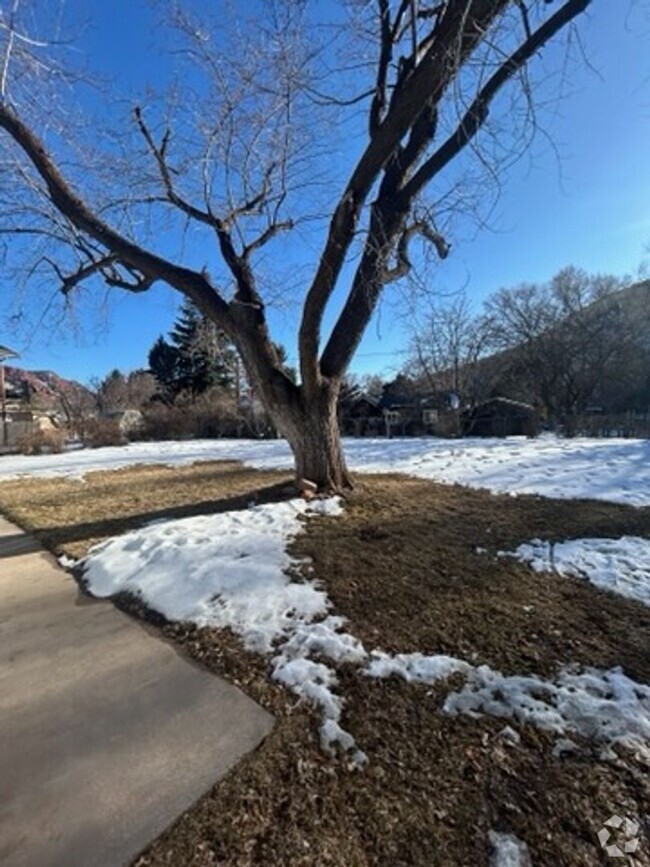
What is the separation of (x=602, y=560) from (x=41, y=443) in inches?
757

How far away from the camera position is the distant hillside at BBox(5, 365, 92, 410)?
34844 millimetres

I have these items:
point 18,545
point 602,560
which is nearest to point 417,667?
point 602,560

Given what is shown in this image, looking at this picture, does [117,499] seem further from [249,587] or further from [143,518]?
[249,587]

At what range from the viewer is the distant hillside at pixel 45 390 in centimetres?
3484

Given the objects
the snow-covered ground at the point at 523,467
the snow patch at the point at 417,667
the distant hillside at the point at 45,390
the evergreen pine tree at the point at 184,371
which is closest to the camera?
the snow patch at the point at 417,667

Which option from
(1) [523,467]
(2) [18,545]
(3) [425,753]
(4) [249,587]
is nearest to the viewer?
(3) [425,753]

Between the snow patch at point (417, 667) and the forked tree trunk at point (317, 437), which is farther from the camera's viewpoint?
the forked tree trunk at point (317, 437)

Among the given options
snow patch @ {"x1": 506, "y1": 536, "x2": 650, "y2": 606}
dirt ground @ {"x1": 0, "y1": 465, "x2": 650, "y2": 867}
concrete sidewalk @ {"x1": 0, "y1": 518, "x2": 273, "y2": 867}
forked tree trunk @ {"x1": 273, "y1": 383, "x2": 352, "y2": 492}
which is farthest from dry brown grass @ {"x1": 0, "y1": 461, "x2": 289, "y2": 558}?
snow patch @ {"x1": 506, "y1": 536, "x2": 650, "y2": 606}

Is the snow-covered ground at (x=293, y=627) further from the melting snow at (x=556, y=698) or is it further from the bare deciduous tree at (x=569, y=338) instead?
the bare deciduous tree at (x=569, y=338)

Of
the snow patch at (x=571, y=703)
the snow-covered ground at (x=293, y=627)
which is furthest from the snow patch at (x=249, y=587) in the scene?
the snow patch at (x=571, y=703)

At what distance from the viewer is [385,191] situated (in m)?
5.14

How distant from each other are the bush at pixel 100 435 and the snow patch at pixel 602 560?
64.3ft

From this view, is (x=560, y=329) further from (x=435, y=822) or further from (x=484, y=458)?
(x=435, y=822)

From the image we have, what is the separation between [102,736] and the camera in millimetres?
1936
